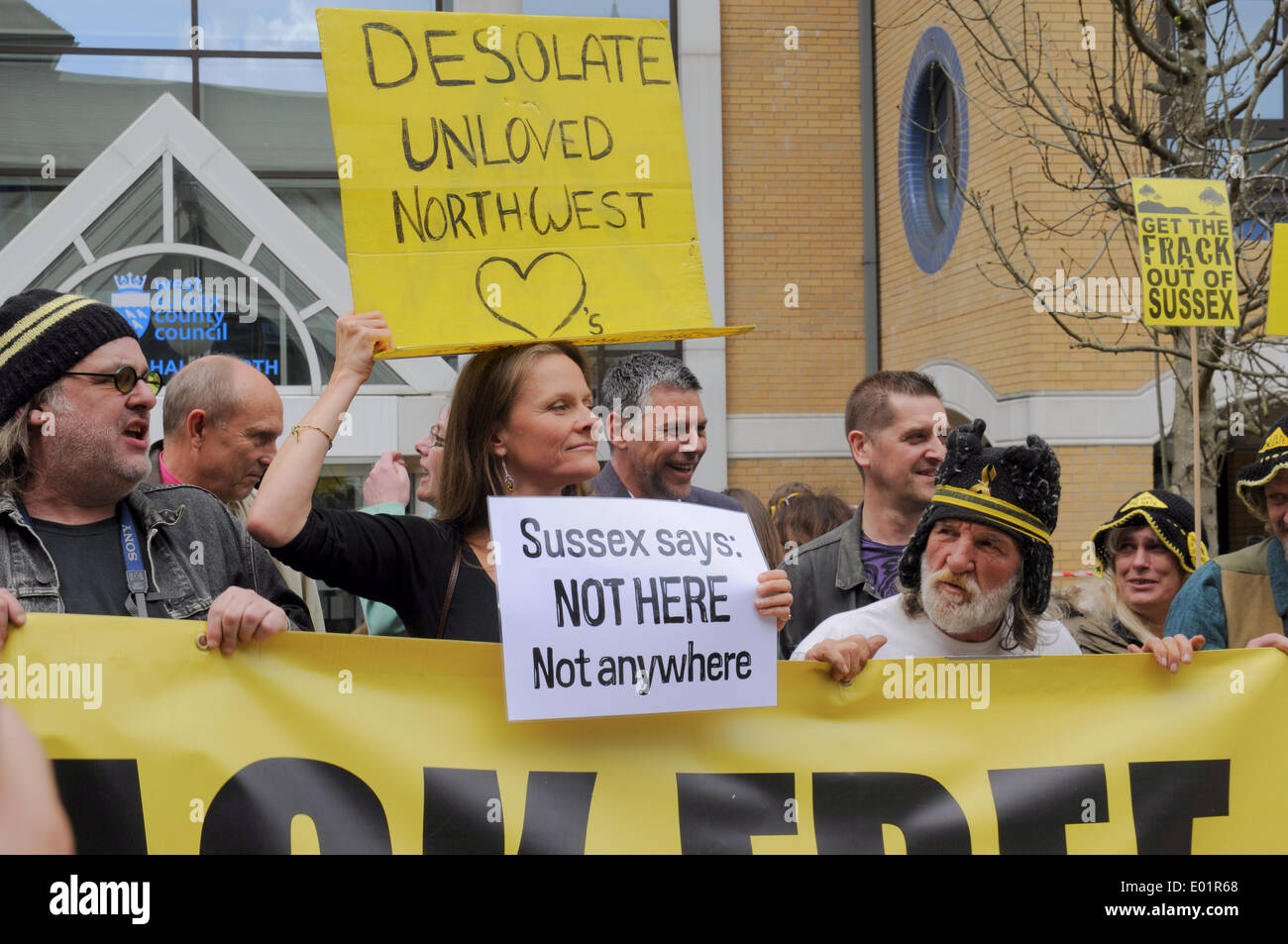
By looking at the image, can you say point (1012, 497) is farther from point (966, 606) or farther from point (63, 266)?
point (63, 266)

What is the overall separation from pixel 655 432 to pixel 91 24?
492 inches

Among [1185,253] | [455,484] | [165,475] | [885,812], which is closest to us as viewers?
[885,812]

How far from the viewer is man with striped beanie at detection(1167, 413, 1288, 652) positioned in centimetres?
369

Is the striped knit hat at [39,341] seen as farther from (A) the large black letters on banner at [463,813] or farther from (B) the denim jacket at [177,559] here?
(A) the large black letters on banner at [463,813]

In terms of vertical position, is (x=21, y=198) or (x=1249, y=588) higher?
(x=21, y=198)

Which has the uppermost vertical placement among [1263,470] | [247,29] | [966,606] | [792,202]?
[247,29]

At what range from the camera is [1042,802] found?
278cm

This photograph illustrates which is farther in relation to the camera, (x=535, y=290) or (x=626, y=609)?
(x=535, y=290)

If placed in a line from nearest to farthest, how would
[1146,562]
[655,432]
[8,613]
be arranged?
[8,613] < [655,432] < [1146,562]

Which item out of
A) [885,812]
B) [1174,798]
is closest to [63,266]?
[885,812]

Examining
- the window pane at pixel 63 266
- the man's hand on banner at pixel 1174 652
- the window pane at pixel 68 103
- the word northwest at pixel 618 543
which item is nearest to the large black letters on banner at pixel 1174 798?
the man's hand on banner at pixel 1174 652

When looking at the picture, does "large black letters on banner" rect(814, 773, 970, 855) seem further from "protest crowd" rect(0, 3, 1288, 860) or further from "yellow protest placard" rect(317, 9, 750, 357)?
"yellow protest placard" rect(317, 9, 750, 357)

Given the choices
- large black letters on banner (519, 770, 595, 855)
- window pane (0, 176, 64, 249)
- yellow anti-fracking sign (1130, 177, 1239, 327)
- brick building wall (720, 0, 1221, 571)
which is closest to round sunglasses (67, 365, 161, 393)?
large black letters on banner (519, 770, 595, 855)

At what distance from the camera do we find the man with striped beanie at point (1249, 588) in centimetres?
369
